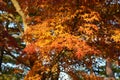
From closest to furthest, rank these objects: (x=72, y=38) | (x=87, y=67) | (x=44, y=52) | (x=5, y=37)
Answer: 1. (x=72, y=38)
2. (x=44, y=52)
3. (x=87, y=67)
4. (x=5, y=37)

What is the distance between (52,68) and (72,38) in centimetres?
122

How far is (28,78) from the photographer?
7.62 metres

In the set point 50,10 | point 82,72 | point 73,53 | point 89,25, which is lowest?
point 82,72

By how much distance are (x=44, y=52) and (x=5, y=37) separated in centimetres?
174

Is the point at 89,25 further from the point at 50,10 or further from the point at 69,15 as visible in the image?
the point at 50,10

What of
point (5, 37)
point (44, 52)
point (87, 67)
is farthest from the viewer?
point (5, 37)

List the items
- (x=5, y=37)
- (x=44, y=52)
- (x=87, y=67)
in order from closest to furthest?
(x=44, y=52) → (x=87, y=67) → (x=5, y=37)

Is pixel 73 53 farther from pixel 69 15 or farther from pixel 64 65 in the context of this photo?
pixel 69 15

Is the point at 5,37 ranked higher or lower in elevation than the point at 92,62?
higher

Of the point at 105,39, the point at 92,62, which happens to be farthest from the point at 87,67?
the point at 105,39

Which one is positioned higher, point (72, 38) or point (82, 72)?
point (72, 38)

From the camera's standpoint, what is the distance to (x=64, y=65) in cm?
740

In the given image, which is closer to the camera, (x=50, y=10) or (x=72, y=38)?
(x=72, y=38)

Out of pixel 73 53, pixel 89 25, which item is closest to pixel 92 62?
pixel 73 53
